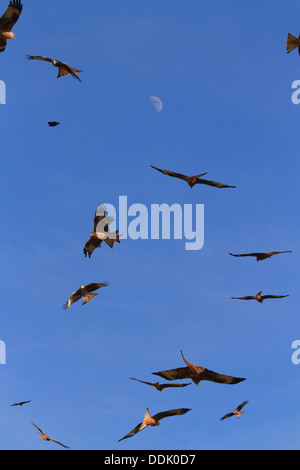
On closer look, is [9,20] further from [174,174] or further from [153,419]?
[153,419]

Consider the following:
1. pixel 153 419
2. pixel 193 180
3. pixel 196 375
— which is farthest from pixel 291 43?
pixel 153 419

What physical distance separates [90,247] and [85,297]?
2183 millimetres

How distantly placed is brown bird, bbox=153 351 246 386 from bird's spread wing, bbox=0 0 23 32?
46.0ft

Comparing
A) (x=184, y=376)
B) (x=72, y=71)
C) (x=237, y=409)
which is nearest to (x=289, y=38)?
(x=72, y=71)

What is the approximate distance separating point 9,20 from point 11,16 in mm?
169

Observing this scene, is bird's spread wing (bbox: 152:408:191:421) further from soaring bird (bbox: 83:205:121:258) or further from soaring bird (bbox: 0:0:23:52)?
soaring bird (bbox: 0:0:23:52)

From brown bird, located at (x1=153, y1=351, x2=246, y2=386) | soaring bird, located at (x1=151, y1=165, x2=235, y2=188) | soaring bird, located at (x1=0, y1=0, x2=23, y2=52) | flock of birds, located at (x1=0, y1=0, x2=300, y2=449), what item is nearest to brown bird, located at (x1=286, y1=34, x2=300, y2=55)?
flock of birds, located at (x1=0, y1=0, x2=300, y2=449)

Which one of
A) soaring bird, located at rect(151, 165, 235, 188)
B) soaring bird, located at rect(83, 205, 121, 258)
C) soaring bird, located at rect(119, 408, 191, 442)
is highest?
soaring bird, located at rect(151, 165, 235, 188)

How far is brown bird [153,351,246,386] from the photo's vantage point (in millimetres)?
20062

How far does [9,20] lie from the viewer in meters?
21.5
